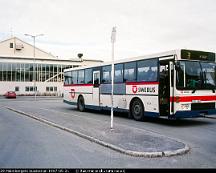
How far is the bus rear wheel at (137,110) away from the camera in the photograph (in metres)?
15.0

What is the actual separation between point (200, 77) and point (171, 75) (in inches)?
54.4

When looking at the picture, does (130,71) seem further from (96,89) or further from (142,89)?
(96,89)

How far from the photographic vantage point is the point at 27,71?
69.6 m

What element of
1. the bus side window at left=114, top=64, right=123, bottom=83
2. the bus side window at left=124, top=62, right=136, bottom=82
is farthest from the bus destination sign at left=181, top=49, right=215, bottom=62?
the bus side window at left=114, top=64, right=123, bottom=83

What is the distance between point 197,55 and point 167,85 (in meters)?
1.90

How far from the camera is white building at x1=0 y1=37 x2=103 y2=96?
2635 inches

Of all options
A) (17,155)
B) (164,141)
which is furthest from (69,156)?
(164,141)

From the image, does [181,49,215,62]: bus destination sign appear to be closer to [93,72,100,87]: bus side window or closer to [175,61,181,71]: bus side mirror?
[175,61,181,71]: bus side mirror

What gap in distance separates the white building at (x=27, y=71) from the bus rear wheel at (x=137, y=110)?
50.4 meters

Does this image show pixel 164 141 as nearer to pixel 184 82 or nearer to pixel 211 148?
pixel 211 148

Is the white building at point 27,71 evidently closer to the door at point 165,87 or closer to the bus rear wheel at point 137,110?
the bus rear wheel at point 137,110

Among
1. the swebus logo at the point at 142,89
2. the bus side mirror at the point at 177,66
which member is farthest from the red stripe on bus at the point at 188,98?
the swebus logo at the point at 142,89

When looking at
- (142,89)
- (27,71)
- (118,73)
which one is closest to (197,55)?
(142,89)

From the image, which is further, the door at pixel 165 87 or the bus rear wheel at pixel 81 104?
the bus rear wheel at pixel 81 104
